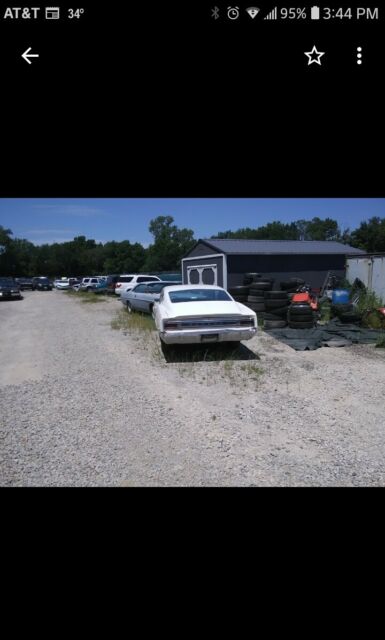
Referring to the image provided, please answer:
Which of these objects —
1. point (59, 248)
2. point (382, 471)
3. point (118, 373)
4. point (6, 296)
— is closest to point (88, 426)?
point (118, 373)

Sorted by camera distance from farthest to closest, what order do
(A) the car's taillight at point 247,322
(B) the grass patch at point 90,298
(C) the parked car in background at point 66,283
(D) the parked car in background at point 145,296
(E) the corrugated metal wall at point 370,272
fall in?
(C) the parked car in background at point 66,283 < (B) the grass patch at point 90,298 < (D) the parked car in background at point 145,296 < (E) the corrugated metal wall at point 370,272 < (A) the car's taillight at point 247,322

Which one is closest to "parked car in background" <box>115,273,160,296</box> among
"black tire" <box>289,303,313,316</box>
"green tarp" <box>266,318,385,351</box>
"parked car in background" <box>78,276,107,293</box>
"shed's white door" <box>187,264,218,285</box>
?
"shed's white door" <box>187,264,218,285</box>

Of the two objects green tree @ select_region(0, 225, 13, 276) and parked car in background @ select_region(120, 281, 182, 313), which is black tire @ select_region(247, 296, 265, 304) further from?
green tree @ select_region(0, 225, 13, 276)

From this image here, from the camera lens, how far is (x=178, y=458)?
10.8 ft

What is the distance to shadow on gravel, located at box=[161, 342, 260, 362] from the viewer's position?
7.08 meters

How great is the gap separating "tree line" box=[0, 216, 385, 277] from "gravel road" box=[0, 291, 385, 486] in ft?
167

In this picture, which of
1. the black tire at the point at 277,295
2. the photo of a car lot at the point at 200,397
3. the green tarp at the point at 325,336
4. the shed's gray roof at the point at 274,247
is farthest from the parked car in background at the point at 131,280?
A: the green tarp at the point at 325,336

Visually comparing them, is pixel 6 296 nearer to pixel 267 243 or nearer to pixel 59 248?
pixel 267 243

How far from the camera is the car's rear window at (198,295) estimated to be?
301 inches
